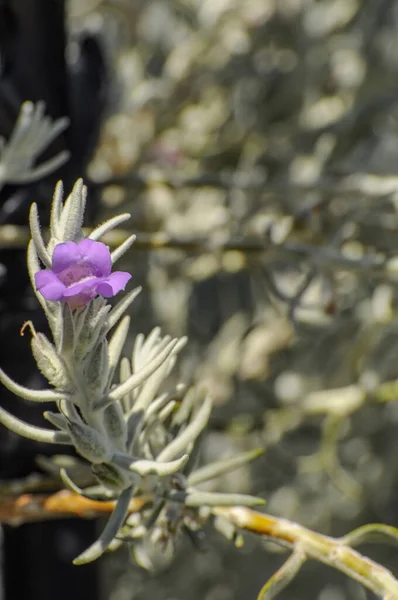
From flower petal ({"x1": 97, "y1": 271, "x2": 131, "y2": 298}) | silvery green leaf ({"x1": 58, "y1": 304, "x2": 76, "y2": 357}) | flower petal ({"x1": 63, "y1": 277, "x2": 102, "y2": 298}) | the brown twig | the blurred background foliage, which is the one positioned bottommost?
the blurred background foliage

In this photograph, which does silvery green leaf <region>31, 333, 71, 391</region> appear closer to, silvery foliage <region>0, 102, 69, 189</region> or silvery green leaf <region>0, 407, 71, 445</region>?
silvery green leaf <region>0, 407, 71, 445</region>

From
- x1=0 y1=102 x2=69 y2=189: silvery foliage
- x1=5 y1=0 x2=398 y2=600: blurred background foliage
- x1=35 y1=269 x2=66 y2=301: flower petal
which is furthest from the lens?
x1=5 y1=0 x2=398 y2=600: blurred background foliage

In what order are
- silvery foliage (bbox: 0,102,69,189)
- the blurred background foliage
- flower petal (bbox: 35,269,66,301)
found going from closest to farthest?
flower petal (bbox: 35,269,66,301)
silvery foliage (bbox: 0,102,69,189)
the blurred background foliage

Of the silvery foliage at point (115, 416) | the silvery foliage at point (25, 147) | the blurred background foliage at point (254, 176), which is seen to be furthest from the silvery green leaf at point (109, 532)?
the blurred background foliage at point (254, 176)

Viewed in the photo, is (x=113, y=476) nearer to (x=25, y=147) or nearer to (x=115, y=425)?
(x=115, y=425)

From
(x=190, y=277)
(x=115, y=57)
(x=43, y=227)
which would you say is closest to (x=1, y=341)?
(x=43, y=227)

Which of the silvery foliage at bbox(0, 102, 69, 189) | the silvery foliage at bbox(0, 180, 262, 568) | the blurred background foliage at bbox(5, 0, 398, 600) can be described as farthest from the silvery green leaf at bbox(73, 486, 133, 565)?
the blurred background foliage at bbox(5, 0, 398, 600)
